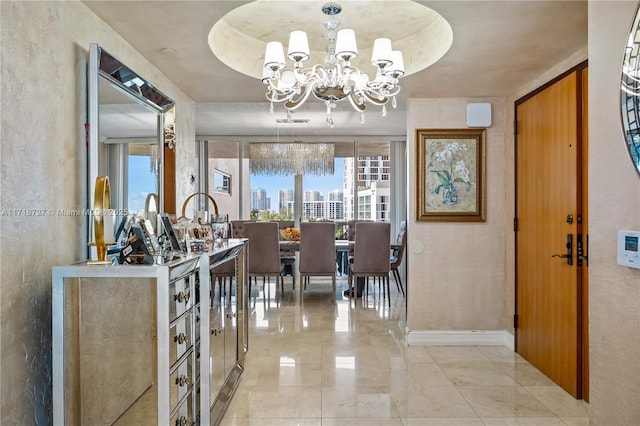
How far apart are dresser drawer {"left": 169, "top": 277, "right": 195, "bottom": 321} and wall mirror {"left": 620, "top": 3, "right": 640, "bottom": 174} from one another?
177cm

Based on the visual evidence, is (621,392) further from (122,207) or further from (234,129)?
(234,129)

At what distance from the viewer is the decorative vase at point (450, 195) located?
3715 millimetres

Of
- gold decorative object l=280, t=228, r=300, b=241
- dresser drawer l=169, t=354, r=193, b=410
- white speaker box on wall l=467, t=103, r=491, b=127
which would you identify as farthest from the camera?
gold decorative object l=280, t=228, r=300, b=241

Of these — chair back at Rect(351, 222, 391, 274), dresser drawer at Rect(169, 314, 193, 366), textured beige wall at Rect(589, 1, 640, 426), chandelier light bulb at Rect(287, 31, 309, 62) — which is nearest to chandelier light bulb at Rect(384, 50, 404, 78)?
chandelier light bulb at Rect(287, 31, 309, 62)

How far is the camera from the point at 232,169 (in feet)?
24.3

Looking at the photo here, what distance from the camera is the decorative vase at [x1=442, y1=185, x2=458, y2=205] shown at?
12.2ft

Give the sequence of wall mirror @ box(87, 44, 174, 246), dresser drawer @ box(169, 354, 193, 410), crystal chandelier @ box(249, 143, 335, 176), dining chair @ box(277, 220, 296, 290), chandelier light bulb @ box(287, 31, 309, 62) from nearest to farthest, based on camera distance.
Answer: dresser drawer @ box(169, 354, 193, 410)
wall mirror @ box(87, 44, 174, 246)
chandelier light bulb @ box(287, 31, 309, 62)
dining chair @ box(277, 220, 296, 290)
crystal chandelier @ box(249, 143, 335, 176)

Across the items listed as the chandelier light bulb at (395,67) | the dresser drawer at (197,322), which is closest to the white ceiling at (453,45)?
the chandelier light bulb at (395,67)

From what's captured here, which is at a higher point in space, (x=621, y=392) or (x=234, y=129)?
(x=234, y=129)

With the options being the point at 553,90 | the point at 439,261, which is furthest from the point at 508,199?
the point at 553,90

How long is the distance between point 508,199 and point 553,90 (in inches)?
41.0

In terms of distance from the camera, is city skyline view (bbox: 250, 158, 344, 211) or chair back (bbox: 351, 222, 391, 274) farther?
city skyline view (bbox: 250, 158, 344, 211)

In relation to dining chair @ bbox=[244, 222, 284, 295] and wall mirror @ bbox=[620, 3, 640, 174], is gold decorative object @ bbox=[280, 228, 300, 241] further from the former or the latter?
wall mirror @ bbox=[620, 3, 640, 174]

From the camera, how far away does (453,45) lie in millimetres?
2518
